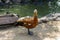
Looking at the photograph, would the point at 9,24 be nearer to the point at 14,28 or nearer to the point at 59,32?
the point at 14,28

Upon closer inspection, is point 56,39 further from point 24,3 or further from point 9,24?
point 24,3

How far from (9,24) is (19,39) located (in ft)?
3.69

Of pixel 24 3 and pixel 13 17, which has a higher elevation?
pixel 24 3

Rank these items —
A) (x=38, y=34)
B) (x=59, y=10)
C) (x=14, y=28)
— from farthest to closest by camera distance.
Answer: (x=59, y=10)
(x=14, y=28)
(x=38, y=34)

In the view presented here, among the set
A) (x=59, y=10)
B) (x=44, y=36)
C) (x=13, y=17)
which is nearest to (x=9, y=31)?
(x=13, y=17)

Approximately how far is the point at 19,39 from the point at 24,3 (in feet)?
23.1

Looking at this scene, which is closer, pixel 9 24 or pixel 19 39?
pixel 19 39

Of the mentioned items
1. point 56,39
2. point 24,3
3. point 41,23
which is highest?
point 24,3

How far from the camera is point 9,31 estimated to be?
18.9 feet

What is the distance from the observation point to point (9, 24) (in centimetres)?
615

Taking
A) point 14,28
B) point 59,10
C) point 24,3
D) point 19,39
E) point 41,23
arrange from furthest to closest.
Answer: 1. point 24,3
2. point 59,10
3. point 41,23
4. point 14,28
5. point 19,39

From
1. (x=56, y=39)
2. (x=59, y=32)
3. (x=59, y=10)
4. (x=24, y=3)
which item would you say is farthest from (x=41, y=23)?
(x=24, y=3)

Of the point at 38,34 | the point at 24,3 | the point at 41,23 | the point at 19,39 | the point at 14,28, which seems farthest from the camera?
the point at 24,3

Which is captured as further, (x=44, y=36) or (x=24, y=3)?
(x=24, y=3)
